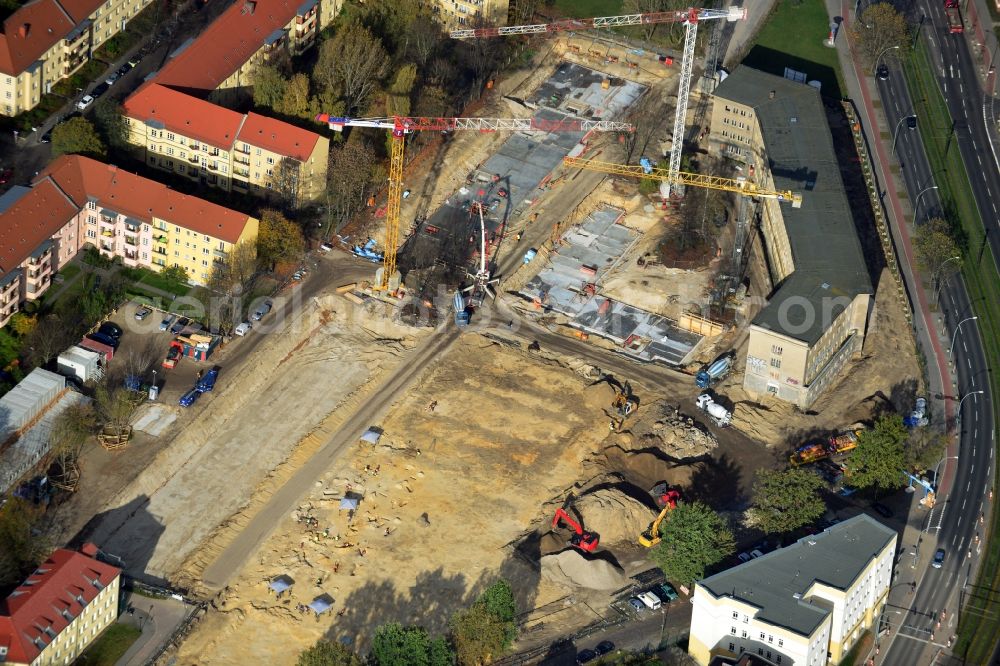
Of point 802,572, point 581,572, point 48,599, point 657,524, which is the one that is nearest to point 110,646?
point 48,599

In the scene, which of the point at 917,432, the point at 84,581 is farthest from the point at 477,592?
the point at 917,432

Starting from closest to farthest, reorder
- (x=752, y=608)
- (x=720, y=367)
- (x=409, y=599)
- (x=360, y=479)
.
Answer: (x=752, y=608) → (x=409, y=599) → (x=360, y=479) → (x=720, y=367)

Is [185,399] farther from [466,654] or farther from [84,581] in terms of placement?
[466,654]

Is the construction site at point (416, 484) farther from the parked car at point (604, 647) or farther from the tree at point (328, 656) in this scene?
the tree at point (328, 656)

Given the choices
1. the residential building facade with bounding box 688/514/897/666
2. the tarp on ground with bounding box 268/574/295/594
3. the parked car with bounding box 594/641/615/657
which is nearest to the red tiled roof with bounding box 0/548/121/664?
the tarp on ground with bounding box 268/574/295/594

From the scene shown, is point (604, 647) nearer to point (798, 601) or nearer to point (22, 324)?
point (798, 601)

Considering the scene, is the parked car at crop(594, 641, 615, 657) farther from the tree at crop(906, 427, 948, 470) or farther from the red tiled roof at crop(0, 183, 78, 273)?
the red tiled roof at crop(0, 183, 78, 273)
